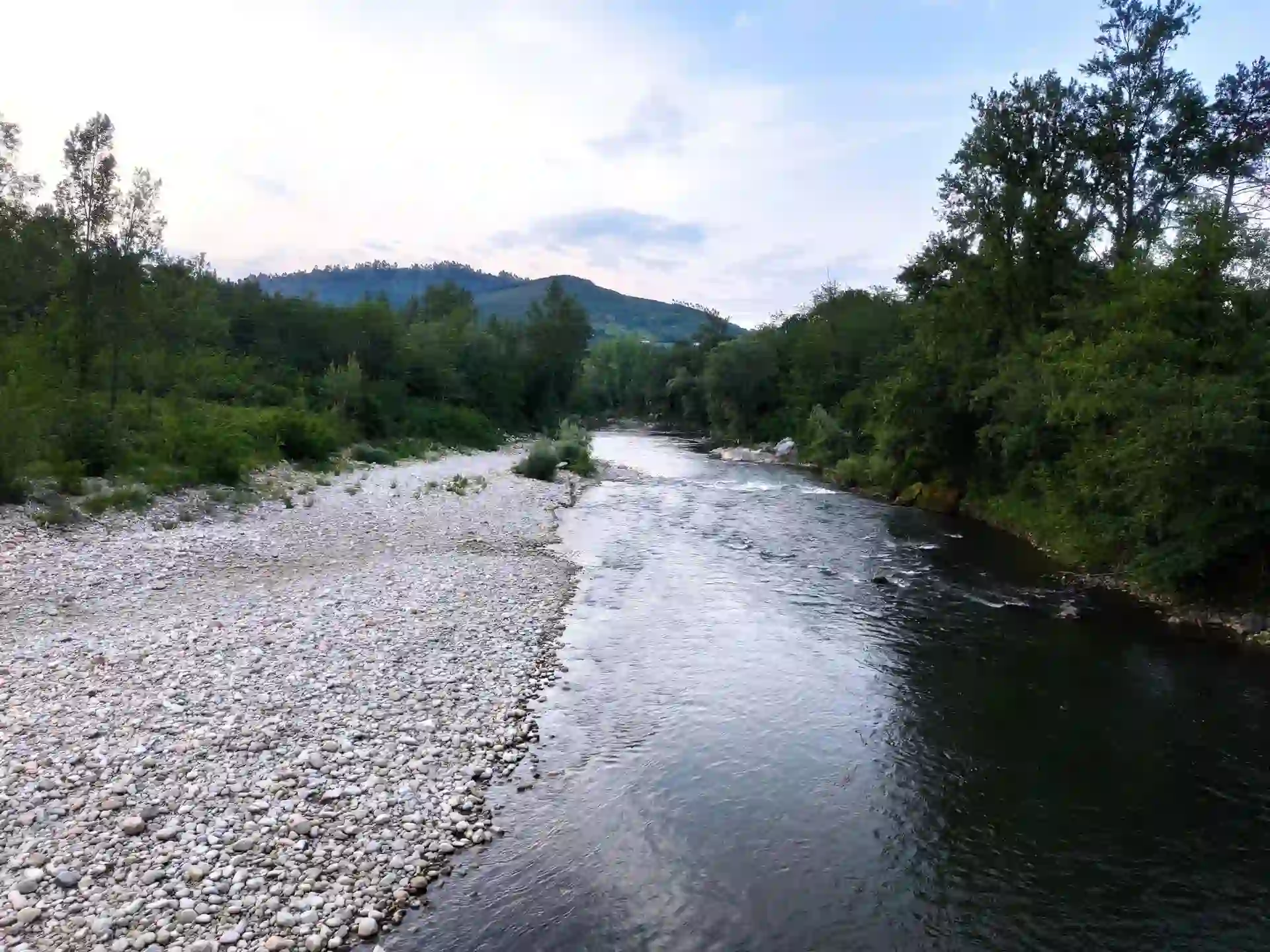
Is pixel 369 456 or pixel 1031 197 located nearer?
pixel 1031 197

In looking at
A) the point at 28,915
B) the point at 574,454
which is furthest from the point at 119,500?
the point at 574,454

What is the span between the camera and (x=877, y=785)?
31.1ft

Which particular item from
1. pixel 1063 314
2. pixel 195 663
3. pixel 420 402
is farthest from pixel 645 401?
pixel 195 663

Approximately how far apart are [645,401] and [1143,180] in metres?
88.4

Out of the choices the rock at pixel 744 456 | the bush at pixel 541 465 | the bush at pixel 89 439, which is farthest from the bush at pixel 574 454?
the bush at pixel 89 439

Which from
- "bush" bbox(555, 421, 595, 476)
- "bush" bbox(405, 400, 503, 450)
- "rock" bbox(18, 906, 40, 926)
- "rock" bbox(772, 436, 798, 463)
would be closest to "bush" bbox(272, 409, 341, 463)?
"bush" bbox(555, 421, 595, 476)

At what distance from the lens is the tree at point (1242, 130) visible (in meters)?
28.2

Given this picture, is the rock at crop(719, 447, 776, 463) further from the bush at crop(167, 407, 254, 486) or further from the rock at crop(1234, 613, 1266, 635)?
the rock at crop(1234, 613, 1266, 635)

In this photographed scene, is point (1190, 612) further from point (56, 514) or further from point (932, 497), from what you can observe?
point (56, 514)

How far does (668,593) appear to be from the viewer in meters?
17.6

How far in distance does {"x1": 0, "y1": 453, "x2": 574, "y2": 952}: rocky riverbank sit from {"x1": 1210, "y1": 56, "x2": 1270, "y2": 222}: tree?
96.5 feet

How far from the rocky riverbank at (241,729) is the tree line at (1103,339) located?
42.5ft

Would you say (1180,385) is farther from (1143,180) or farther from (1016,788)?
(1143,180)

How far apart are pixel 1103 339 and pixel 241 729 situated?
76.3 feet
